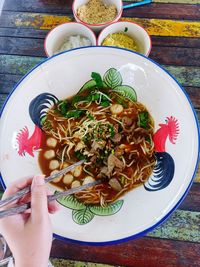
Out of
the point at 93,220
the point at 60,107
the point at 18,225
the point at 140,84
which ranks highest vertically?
the point at 140,84

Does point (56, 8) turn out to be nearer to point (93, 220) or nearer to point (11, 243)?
point (93, 220)

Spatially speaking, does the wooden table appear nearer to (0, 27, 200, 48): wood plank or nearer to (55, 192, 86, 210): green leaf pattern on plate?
(0, 27, 200, 48): wood plank

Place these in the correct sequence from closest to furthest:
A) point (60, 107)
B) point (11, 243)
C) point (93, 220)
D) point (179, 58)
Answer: point (11, 243), point (93, 220), point (60, 107), point (179, 58)

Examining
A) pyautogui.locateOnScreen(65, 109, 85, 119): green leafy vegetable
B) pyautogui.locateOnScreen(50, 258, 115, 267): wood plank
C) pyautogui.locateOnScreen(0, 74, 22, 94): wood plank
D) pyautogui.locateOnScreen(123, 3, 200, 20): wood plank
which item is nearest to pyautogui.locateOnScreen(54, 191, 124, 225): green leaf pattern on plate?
pyautogui.locateOnScreen(50, 258, 115, 267): wood plank

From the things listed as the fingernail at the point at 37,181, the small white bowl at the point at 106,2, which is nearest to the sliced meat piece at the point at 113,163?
the fingernail at the point at 37,181

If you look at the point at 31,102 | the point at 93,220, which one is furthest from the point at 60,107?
the point at 93,220

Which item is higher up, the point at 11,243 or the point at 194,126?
the point at 194,126

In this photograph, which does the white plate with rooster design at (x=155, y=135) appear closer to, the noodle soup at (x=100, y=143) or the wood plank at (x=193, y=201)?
the noodle soup at (x=100, y=143)
